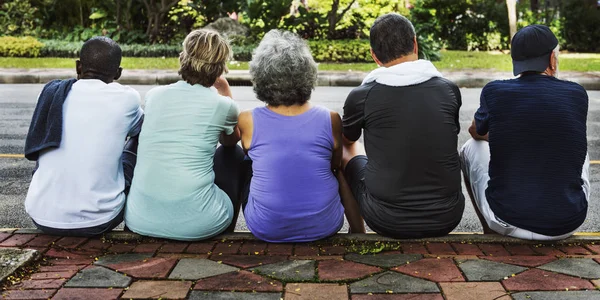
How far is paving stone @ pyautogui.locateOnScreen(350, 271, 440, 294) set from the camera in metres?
3.28

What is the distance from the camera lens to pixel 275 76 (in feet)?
13.1

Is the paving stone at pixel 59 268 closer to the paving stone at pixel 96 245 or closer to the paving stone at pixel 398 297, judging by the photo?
the paving stone at pixel 96 245

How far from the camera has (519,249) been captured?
13.0ft

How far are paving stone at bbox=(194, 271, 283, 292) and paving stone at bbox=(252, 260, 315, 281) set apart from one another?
75 millimetres

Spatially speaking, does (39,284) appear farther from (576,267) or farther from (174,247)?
(576,267)

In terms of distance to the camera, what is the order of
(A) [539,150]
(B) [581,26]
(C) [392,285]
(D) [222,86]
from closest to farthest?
(C) [392,285]
(A) [539,150]
(D) [222,86]
(B) [581,26]

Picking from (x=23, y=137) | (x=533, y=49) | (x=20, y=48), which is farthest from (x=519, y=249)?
(x=20, y=48)

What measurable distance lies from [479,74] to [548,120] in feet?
38.5

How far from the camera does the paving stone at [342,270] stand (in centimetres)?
346

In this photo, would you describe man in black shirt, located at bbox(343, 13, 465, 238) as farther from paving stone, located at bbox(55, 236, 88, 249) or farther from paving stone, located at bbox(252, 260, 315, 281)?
paving stone, located at bbox(55, 236, 88, 249)

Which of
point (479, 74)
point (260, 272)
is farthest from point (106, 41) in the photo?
point (479, 74)

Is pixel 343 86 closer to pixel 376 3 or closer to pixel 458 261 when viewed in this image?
pixel 376 3

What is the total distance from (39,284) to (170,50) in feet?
53.5

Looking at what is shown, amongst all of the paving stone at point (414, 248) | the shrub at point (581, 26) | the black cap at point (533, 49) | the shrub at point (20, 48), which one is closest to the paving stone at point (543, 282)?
the paving stone at point (414, 248)
